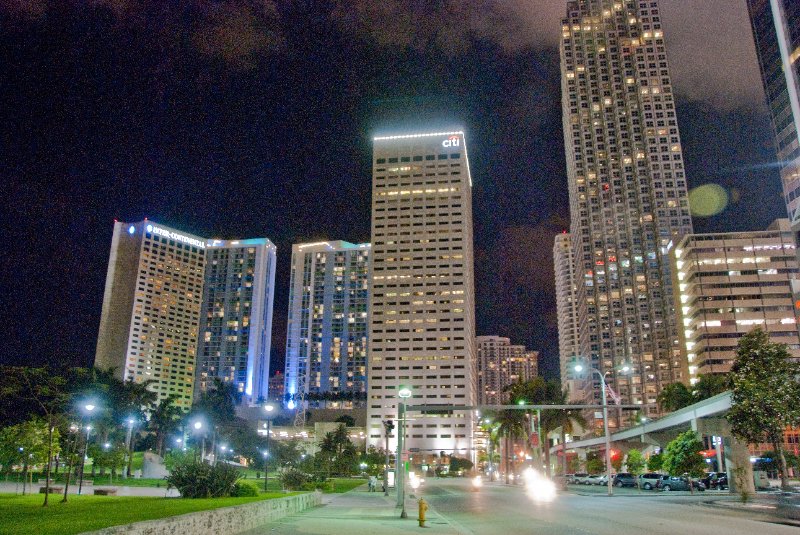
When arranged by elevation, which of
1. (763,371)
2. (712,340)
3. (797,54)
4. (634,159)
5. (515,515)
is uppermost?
(634,159)

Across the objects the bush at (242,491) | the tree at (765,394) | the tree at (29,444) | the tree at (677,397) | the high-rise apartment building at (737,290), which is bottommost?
the bush at (242,491)

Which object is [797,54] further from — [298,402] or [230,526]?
[298,402]

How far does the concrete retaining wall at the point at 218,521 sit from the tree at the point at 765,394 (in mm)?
30176

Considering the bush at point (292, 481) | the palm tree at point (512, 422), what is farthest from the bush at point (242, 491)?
the palm tree at point (512, 422)

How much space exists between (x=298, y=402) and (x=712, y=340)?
391 feet

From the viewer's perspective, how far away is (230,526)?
18.3 m

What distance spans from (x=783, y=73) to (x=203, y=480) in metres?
92.8

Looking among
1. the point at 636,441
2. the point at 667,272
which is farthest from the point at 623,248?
the point at 636,441

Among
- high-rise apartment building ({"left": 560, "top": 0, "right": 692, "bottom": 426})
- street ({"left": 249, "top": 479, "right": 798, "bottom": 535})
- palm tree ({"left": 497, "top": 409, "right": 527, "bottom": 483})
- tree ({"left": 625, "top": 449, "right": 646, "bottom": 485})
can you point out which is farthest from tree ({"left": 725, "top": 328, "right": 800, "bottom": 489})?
high-rise apartment building ({"left": 560, "top": 0, "right": 692, "bottom": 426})

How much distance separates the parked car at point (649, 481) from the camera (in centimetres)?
6462

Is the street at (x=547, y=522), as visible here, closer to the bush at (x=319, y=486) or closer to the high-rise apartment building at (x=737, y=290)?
the bush at (x=319, y=486)

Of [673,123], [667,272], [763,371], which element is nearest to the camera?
[763,371]

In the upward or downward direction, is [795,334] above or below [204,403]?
above

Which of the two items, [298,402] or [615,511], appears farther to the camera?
[298,402]
